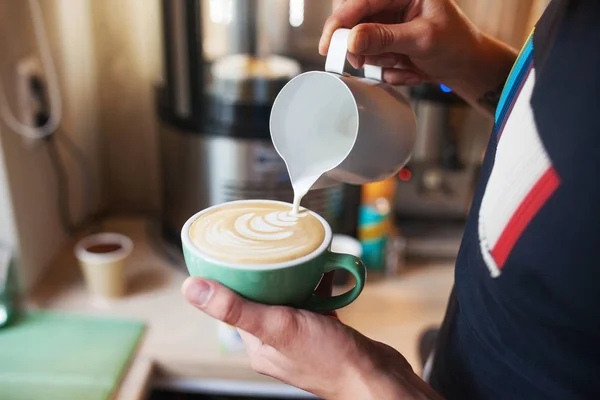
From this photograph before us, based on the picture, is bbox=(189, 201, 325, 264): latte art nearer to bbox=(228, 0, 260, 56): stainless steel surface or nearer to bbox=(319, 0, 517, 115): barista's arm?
bbox=(319, 0, 517, 115): barista's arm

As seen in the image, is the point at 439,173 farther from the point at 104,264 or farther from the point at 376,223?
the point at 104,264

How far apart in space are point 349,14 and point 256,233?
25cm

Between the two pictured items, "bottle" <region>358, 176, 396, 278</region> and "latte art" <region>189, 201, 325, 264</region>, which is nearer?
"latte art" <region>189, 201, 325, 264</region>

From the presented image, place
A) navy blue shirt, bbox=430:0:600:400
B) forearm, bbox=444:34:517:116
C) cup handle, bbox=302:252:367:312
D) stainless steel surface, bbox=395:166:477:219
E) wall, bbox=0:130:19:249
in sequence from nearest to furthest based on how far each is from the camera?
navy blue shirt, bbox=430:0:600:400 < cup handle, bbox=302:252:367:312 < forearm, bbox=444:34:517:116 < wall, bbox=0:130:19:249 < stainless steel surface, bbox=395:166:477:219

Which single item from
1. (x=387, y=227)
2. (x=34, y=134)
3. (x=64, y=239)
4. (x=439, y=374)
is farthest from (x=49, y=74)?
(x=439, y=374)

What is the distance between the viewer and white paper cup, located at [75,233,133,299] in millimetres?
957

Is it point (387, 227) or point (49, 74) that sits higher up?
point (49, 74)

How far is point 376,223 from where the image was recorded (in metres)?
1.07

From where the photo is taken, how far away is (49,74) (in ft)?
3.38

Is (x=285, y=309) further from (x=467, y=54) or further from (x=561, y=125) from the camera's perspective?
(x=467, y=54)

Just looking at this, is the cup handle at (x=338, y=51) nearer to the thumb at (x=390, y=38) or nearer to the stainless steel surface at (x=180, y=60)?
the thumb at (x=390, y=38)

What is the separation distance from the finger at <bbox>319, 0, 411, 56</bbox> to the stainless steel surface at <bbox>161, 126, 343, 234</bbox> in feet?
1.21

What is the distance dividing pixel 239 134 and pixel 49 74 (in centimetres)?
39

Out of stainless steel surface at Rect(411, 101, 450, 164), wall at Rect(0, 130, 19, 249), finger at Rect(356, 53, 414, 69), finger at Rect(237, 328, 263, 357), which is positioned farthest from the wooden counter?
finger at Rect(356, 53, 414, 69)
